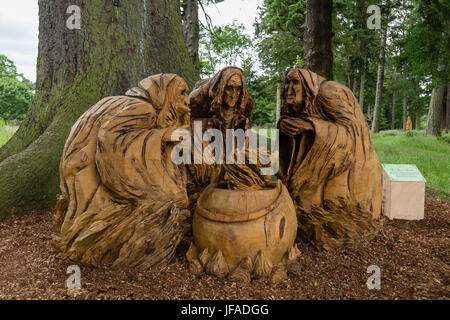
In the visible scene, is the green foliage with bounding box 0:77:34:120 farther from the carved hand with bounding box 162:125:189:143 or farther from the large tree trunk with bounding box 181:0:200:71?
the carved hand with bounding box 162:125:189:143

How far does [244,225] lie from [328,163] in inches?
40.2

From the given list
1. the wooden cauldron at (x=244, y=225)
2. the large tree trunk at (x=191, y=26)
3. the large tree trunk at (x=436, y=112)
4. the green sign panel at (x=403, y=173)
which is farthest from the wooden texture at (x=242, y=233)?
the large tree trunk at (x=436, y=112)

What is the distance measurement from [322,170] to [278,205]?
635 mm

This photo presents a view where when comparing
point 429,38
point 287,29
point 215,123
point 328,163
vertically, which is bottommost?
point 328,163

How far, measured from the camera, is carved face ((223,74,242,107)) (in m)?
2.89

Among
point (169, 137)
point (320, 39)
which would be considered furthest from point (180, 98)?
point (320, 39)

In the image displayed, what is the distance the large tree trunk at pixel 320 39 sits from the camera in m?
5.52

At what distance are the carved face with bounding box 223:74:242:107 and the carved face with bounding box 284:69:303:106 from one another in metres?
→ 0.47

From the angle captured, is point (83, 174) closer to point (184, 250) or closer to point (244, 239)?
point (184, 250)

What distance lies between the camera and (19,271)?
2.46 meters

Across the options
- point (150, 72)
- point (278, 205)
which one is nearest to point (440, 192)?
point (278, 205)

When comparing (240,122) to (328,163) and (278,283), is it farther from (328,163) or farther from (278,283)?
(278,283)

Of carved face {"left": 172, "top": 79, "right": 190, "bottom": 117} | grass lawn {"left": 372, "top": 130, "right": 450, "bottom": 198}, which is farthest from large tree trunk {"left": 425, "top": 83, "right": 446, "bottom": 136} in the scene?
carved face {"left": 172, "top": 79, "right": 190, "bottom": 117}

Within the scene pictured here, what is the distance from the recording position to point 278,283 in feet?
7.50
